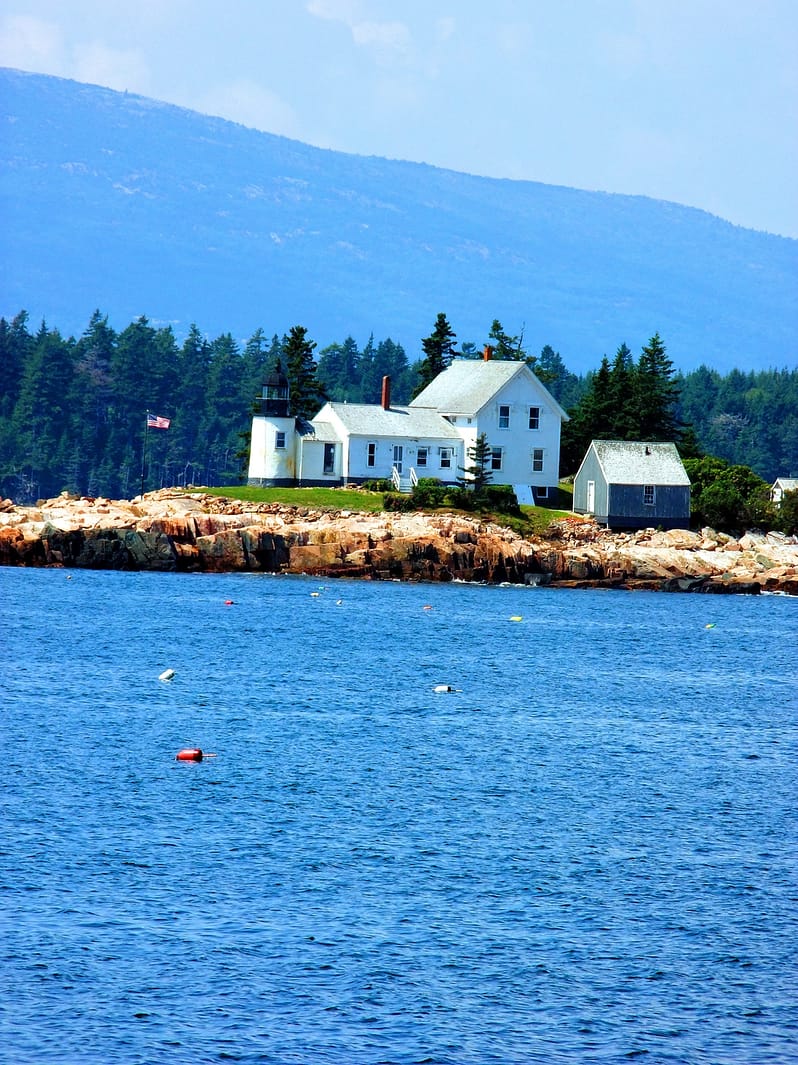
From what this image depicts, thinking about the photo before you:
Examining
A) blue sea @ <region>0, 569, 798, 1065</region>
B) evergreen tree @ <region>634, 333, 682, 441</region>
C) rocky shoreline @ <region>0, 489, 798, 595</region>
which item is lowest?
blue sea @ <region>0, 569, 798, 1065</region>

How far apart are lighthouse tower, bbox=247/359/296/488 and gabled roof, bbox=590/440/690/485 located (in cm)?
1882

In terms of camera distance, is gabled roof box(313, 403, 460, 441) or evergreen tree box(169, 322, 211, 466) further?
evergreen tree box(169, 322, 211, 466)

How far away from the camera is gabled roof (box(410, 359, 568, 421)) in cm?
9838

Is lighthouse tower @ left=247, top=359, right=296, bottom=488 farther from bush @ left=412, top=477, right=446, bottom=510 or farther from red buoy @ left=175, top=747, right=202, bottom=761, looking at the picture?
red buoy @ left=175, top=747, right=202, bottom=761

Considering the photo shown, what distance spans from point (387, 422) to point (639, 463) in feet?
52.8

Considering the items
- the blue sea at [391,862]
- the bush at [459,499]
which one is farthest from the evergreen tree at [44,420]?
the blue sea at [391,862]

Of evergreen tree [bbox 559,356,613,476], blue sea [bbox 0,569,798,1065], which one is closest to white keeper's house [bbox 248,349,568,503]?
evergreen tree [bbox 559,356,613,476]

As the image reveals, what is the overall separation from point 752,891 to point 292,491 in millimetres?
67181

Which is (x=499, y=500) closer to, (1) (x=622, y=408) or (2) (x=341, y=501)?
(2) (x=341, y=501)

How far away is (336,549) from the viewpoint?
268 ft

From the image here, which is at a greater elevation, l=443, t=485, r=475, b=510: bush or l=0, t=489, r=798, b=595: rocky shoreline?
l=443, t=485, r=475, b=510: bush

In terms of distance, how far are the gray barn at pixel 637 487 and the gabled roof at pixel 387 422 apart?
9.77m

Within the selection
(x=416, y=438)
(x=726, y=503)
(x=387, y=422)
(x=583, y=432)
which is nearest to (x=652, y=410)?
(x=583, y=432)

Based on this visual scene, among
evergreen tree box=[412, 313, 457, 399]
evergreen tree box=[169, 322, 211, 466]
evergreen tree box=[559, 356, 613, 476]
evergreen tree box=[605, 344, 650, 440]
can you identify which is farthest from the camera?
evergreen tree box=[169, 322, 211, 466]
